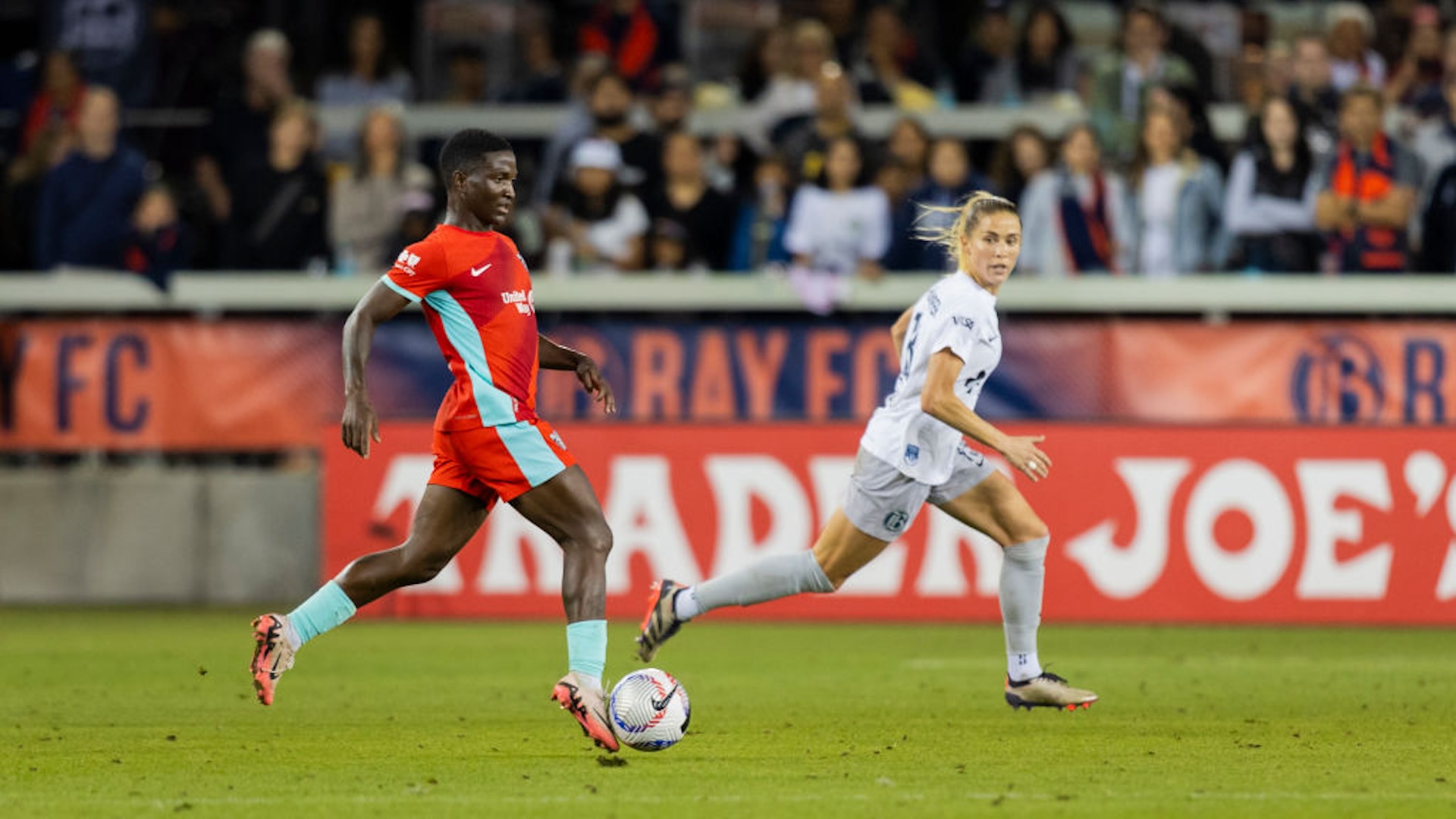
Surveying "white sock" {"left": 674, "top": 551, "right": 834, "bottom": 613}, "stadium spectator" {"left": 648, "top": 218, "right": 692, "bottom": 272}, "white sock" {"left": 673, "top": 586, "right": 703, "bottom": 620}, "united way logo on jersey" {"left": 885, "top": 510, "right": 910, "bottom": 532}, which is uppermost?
"stadium spectator" {"left": 648, "top": 218, "right": 692, "bottom": 272}

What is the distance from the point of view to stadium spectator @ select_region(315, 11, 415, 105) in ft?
58.8

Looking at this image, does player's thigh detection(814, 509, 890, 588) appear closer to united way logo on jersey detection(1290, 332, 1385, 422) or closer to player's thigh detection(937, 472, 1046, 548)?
player's thigh detection(937, 472, 1046, 548)

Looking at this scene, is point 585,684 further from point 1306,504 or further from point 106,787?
point 1306,504

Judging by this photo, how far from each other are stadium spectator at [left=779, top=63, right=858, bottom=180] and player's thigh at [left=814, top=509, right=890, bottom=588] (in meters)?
5.92

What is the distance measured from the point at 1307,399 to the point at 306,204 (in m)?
6.98

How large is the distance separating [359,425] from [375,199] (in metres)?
8.27

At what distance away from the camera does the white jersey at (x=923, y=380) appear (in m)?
9.23

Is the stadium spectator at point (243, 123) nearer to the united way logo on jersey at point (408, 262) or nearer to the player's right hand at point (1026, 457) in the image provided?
the united way logo on jersey at point (408, 262)

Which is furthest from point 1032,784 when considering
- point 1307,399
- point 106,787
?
point 1307,399

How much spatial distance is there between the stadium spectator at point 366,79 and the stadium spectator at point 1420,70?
7638 millimetres

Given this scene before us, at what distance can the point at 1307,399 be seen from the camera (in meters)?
15.0

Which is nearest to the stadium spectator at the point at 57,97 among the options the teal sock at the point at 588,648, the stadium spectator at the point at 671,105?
the stadium spectator at the point at 671,105

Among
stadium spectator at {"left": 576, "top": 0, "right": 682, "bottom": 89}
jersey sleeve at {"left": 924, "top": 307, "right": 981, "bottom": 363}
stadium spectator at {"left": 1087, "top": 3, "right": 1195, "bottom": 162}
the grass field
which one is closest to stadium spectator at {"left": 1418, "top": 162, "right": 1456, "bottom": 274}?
stadium spectator at {"left": 1087, "top": 3, "right": 1195, "bottom": 162}

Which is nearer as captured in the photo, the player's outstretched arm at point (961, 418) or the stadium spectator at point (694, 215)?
the player's outstretched arm at point (961, 418)
